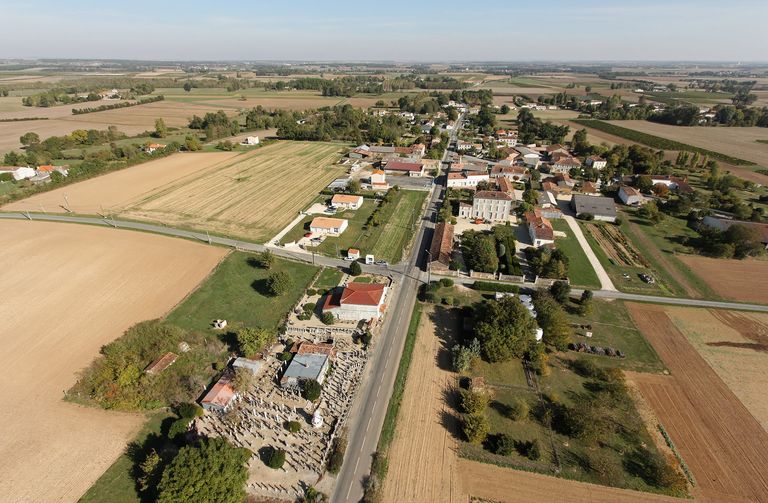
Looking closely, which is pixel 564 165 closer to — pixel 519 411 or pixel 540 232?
Answer: pixel 540 232

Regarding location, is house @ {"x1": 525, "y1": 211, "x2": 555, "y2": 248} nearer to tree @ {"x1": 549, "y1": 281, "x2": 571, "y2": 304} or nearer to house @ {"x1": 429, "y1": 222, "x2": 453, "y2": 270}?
house @ {"x1": 429, "y1": 222, "x2": 453, "y2": 270}

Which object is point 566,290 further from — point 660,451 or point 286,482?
point 286,482

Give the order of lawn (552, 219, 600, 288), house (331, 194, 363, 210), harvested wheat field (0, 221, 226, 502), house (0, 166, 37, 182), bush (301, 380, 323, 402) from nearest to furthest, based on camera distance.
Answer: harvested wheat field (0, 221, 226, 502) → bush (301, 380, 323, 402) → lawn (552, 219, 600, 288) → house (331, 194, 363, 210) → house (0, 166, 37, 182)

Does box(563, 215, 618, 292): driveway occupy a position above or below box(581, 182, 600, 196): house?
below

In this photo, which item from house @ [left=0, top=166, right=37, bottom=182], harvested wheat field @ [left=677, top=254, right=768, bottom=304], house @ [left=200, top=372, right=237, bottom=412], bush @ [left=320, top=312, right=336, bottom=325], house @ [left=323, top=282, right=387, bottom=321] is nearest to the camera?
house @ [left=200, top=372, right=237, bottom=412]

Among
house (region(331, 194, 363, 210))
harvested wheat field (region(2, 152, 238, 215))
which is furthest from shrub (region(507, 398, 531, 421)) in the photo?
harvested wheat field (region(2, 152, 238, 215))

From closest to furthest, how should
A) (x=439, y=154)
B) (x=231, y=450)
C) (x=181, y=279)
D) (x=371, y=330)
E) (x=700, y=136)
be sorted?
(x=231, y=450) → (x=371, y=330) → (x=181, y=279) → (x=439, y=154) → (x=700, y=136)

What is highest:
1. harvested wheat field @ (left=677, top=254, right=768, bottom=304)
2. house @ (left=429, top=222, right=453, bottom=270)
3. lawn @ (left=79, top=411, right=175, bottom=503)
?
house @ (left=429, top=222, right=453, bottom=270)

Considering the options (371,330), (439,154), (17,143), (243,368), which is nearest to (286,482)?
(243,368)

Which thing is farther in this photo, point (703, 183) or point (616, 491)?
point (703, 183)
